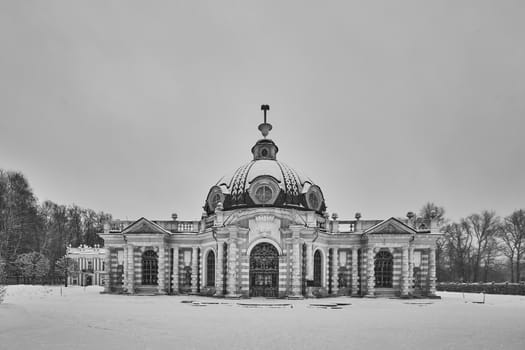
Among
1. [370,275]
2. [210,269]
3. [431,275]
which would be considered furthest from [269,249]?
[431,275]

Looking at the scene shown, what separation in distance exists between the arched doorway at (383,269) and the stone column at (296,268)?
818 cm

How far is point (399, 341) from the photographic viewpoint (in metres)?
Answer: 16.2

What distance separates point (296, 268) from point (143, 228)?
612 inches

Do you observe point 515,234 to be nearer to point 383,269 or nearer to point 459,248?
point 459,248

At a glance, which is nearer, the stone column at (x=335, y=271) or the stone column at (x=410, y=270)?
the stone column at (x=410, y=270)

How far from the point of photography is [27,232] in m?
60.2

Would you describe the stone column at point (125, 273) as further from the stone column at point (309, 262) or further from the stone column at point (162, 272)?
the stone column at point (309, 262)

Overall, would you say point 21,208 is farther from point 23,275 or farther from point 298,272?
point 298,272

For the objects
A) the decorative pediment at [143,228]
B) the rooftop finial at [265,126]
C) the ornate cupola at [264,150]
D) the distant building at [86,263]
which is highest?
the rooftop finial at [265,126]

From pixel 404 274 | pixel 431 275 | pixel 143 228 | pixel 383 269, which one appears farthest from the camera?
pixel 143 228

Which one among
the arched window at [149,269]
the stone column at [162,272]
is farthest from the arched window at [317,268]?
the arched window at [149,269]

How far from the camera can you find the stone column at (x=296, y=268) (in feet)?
124

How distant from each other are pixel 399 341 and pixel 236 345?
580 centimetres

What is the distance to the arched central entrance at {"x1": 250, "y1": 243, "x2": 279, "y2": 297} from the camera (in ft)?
129
